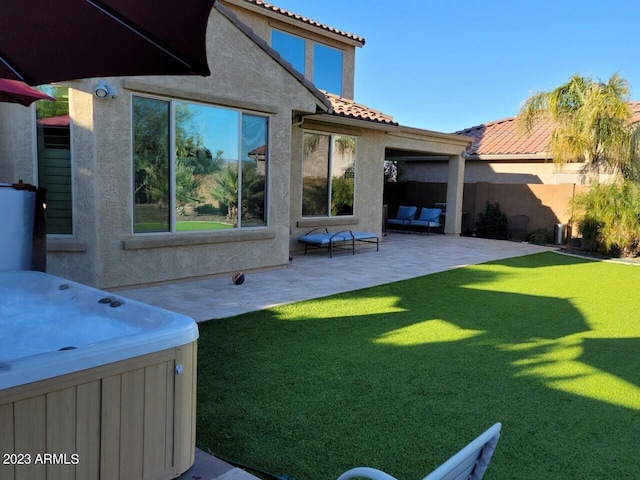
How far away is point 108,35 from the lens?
3207 millimetres

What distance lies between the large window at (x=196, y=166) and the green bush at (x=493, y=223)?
11.8m

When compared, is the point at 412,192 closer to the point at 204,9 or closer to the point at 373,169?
the point at 373,169

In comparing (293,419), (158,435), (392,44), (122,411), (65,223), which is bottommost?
(293,419)

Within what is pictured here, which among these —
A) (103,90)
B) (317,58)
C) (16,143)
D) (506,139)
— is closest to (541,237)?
(506,139)

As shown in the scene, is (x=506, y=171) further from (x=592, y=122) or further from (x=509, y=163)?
(x=592, y=122)

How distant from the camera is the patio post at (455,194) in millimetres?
19375

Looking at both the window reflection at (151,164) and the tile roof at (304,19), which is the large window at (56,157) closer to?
the window reflection at (151,164)

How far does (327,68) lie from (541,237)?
31.5 ft

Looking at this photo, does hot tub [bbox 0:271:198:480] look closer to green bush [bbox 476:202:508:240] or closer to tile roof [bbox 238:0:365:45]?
tile roof [bbox 238:0:365:45]

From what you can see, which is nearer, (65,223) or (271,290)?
(65,223)

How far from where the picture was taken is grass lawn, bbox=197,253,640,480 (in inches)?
144

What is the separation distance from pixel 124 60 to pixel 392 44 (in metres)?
22.7

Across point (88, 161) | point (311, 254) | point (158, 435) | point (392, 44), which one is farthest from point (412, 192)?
point (158, 435)

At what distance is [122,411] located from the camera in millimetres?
2900
